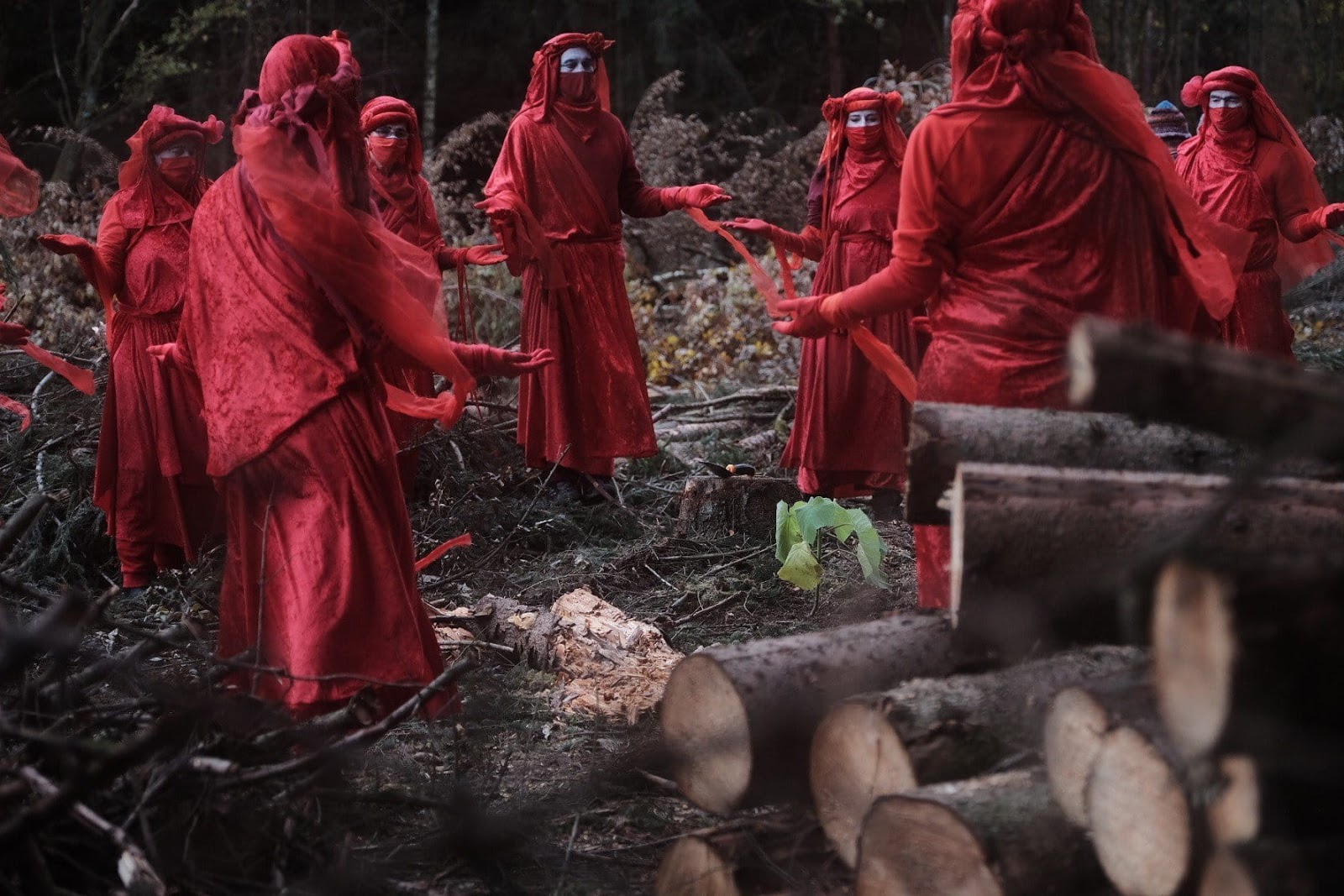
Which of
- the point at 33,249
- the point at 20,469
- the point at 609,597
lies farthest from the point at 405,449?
the point at 33,249

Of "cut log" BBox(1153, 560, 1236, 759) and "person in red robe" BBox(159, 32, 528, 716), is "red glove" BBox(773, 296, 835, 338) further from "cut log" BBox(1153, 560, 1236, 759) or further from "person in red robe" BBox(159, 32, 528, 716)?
"cut log" BBox(1153, 560, 1236, 759)

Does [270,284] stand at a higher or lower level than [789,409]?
higher

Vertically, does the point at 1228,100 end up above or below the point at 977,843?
above

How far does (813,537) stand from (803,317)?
1490 mm

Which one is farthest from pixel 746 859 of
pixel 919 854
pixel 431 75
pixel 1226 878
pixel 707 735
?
pixel 431 75

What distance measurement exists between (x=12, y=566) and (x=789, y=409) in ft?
16.2

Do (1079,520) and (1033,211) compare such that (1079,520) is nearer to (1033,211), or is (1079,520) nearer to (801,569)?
(1033,211)

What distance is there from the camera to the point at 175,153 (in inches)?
259

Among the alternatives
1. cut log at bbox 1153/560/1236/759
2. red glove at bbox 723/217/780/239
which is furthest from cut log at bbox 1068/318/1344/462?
red glove at bbox 723/217/780/239

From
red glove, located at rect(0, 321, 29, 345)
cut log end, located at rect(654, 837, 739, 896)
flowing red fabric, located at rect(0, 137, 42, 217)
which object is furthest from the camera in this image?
flowing red fabric, located at rect(0, 137, 42, 217)

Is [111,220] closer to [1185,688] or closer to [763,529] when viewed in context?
[763,529]

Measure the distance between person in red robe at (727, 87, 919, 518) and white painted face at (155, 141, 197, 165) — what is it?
2924 millimetres

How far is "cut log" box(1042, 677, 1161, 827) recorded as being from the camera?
8.22ft

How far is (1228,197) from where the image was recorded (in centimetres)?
718
